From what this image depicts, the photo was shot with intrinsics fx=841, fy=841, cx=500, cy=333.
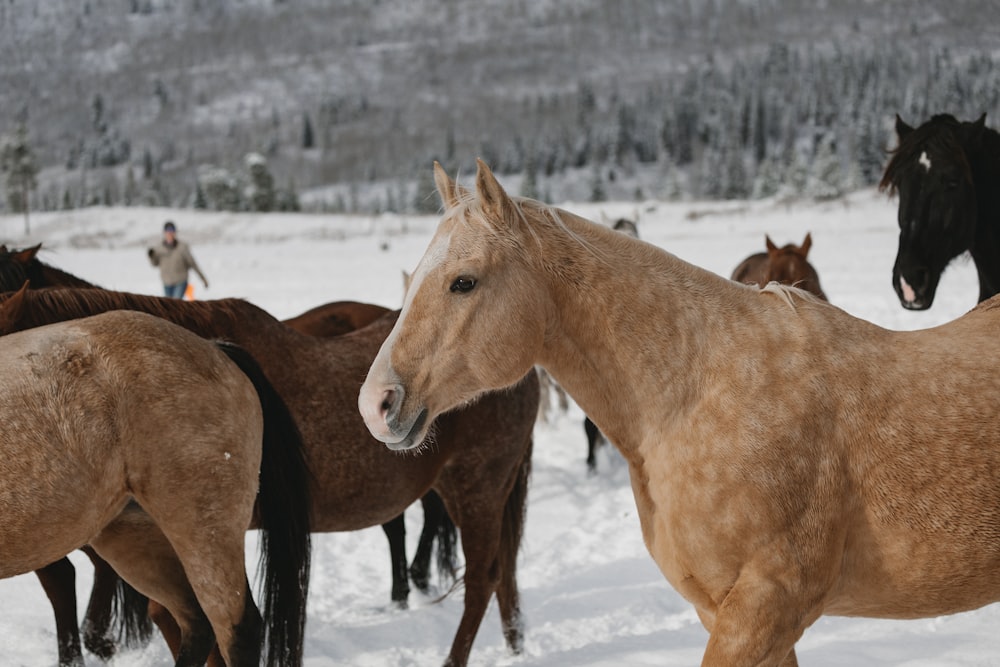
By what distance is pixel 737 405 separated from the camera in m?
2.46

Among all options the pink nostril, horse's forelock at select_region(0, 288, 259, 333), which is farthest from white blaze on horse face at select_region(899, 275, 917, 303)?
horse's forelock at select_region(0, 288, 259, 333)

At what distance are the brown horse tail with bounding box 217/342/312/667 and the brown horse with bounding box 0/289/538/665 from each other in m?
0.32

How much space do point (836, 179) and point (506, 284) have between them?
10295 cm

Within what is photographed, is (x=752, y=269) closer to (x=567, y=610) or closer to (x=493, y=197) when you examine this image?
(x=567, y=610)

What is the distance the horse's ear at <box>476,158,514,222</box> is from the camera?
246cm

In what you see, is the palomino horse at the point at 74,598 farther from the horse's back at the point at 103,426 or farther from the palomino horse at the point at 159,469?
the horse's back at the point at 103,426

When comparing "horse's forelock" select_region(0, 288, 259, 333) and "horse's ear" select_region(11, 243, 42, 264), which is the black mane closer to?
"horse's ear" select_region(11, 243, 42, 264)

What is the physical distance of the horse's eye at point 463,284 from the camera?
2508mm

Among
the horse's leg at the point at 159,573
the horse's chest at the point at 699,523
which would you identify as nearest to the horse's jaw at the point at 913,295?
the horse's chest at the point at 699,523

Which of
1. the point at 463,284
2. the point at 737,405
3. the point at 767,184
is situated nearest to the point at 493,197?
the point at 463,284

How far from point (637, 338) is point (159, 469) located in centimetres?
191

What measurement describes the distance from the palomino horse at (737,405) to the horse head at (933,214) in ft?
7.25

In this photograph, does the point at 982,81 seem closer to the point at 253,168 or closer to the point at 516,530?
the point at 253,168

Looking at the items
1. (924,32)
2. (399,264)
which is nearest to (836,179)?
(399,264)
